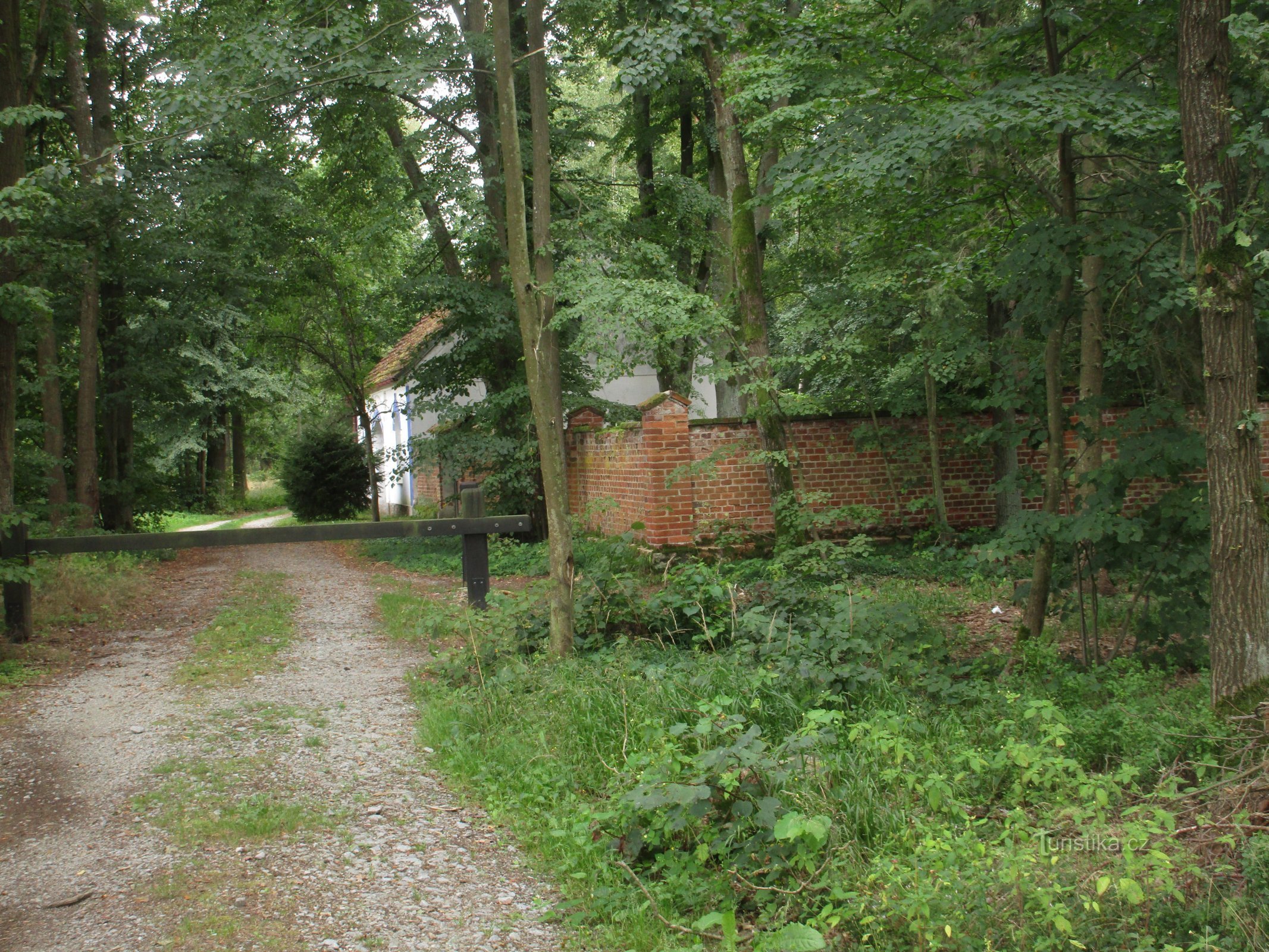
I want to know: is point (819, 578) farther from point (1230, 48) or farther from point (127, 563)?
point (127, 563)

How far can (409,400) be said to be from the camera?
2517cm

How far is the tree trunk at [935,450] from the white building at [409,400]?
5313 millimetres

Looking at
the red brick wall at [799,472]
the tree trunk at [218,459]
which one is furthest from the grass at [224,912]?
the tree trunk at [218,459]

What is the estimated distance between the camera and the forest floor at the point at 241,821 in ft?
10.9

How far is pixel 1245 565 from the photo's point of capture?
4.36 m

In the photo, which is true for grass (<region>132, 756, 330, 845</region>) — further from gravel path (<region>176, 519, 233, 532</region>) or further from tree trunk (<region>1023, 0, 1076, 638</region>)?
gravel path (<region>176, 519, 233, 532</region>)

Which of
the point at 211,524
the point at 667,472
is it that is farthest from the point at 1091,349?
the point at 211,524

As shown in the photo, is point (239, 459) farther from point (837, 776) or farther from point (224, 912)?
point (837, 776)

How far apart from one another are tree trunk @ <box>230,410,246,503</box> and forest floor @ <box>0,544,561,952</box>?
28727 mm

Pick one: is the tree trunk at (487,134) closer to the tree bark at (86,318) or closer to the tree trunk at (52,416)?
the tree bark at (86,318)

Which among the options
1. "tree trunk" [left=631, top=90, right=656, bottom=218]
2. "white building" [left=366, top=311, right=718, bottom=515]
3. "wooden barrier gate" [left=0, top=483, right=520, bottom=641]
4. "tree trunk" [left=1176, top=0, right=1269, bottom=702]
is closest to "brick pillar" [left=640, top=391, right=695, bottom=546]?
"white building" [left=366, top=311, right=718, bottom=515]

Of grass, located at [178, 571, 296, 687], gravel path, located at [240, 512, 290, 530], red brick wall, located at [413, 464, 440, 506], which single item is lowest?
grass, located at [178, 571, 296, 687]

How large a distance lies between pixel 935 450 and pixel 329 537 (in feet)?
25.8

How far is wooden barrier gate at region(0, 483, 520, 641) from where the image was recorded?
23.9 feet
